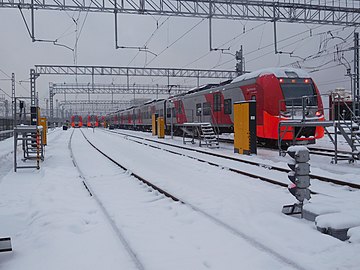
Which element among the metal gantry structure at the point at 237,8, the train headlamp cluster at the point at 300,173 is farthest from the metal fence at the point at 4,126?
the train headlamp cluster at the point at 300,173

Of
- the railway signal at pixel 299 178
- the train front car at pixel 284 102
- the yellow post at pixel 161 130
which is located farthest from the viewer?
the yellow post at pixel 161 130

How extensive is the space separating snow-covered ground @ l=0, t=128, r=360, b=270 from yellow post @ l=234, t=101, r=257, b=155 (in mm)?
6026

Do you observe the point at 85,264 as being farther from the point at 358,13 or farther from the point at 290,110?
the point at 358,13

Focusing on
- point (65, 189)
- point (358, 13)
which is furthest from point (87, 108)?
point (65, 189)

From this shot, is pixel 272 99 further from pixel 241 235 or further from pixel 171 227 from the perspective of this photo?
pixel 241 235

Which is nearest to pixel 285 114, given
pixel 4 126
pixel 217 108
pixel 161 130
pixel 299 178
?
pixel 217 108

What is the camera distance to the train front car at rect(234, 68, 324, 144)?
53.1 ft

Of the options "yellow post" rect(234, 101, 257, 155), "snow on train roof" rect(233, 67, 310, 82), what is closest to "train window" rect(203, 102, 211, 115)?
"snow on train roof" rect(233, 67, 310, 82)

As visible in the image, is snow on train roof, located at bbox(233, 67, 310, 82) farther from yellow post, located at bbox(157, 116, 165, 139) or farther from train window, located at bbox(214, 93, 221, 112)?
yellow post, located at bbox(157, 116, 165, 139)

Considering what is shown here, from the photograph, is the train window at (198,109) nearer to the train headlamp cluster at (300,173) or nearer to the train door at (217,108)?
the train door at (217,108)

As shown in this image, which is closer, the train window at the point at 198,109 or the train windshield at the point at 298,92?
the train windshield at the point at 298,92

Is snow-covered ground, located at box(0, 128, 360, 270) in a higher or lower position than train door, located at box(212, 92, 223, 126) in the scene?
lower

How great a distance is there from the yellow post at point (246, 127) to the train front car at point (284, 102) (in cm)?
105

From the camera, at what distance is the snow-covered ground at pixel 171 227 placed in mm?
4398
